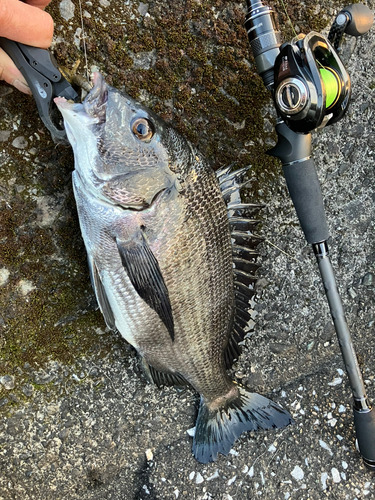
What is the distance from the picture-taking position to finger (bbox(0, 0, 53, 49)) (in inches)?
49.6

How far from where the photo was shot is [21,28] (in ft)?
4.28

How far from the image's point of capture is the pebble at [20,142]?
1.61 metres

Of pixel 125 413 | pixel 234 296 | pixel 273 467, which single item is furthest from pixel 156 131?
pixel 273 467

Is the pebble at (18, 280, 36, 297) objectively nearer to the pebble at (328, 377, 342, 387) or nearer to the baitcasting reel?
the baitcasting reel

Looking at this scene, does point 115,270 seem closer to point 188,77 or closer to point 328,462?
point 188,77

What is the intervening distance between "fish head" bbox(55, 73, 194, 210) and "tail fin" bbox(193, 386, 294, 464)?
3.63ft

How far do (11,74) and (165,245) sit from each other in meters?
0.90

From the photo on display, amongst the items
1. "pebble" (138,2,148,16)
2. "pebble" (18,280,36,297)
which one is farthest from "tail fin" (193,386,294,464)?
"pebble" (138,2,148,16)

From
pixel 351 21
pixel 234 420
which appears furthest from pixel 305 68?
pixel 234 420

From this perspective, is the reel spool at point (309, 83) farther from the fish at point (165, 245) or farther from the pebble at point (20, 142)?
the pebble at point (20, 142)

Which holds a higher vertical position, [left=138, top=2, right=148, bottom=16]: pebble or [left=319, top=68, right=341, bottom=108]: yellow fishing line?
[left=138, top=2, right=148, bottom=16]: pebble

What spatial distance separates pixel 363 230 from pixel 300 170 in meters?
0.85

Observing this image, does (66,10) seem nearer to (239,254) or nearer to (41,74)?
(41,74)

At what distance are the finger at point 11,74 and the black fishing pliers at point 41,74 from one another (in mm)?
29
